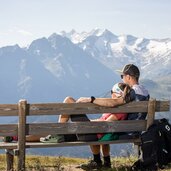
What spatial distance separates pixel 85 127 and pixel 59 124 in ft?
2.15

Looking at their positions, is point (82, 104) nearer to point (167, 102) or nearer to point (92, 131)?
point (92, 131)

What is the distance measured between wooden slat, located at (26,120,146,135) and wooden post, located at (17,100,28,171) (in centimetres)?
17

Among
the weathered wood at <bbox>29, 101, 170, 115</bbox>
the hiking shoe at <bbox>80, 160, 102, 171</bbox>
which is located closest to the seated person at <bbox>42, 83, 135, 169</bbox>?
the weathered wood at <bbox>29, 101, 170, 115</bbox>

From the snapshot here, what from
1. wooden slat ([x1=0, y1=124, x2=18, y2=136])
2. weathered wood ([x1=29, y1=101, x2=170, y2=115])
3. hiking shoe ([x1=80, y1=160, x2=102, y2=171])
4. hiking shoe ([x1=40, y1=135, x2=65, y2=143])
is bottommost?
hiking shoe ([x1=80, y1=160, x2=102, y2=171])

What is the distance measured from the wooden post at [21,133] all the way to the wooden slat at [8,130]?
0.10 m

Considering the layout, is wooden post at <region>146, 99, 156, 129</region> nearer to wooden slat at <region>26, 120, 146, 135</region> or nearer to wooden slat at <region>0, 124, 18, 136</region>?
wooden slat at <region>26, 120, 146, 135</region>

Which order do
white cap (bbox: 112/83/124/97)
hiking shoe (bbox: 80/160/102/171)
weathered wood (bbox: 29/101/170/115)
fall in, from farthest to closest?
hiking shoe (bbox: 80/160/102/171) < white cap (bbox: 112/83/124/97) < weathered wood (bbox: 29/101/170/115)

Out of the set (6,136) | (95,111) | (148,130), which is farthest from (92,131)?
(6,136)

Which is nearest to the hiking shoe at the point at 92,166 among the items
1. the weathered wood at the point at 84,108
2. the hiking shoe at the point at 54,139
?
the hiking shoe at the point at 54,139

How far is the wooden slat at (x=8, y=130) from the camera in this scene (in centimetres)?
1005

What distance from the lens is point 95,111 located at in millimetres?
10656

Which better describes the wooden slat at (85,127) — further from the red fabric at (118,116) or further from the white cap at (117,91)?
the white cap at (117,91)

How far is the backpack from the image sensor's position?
1038 centimetres

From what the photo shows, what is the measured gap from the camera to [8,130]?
10.1 m
